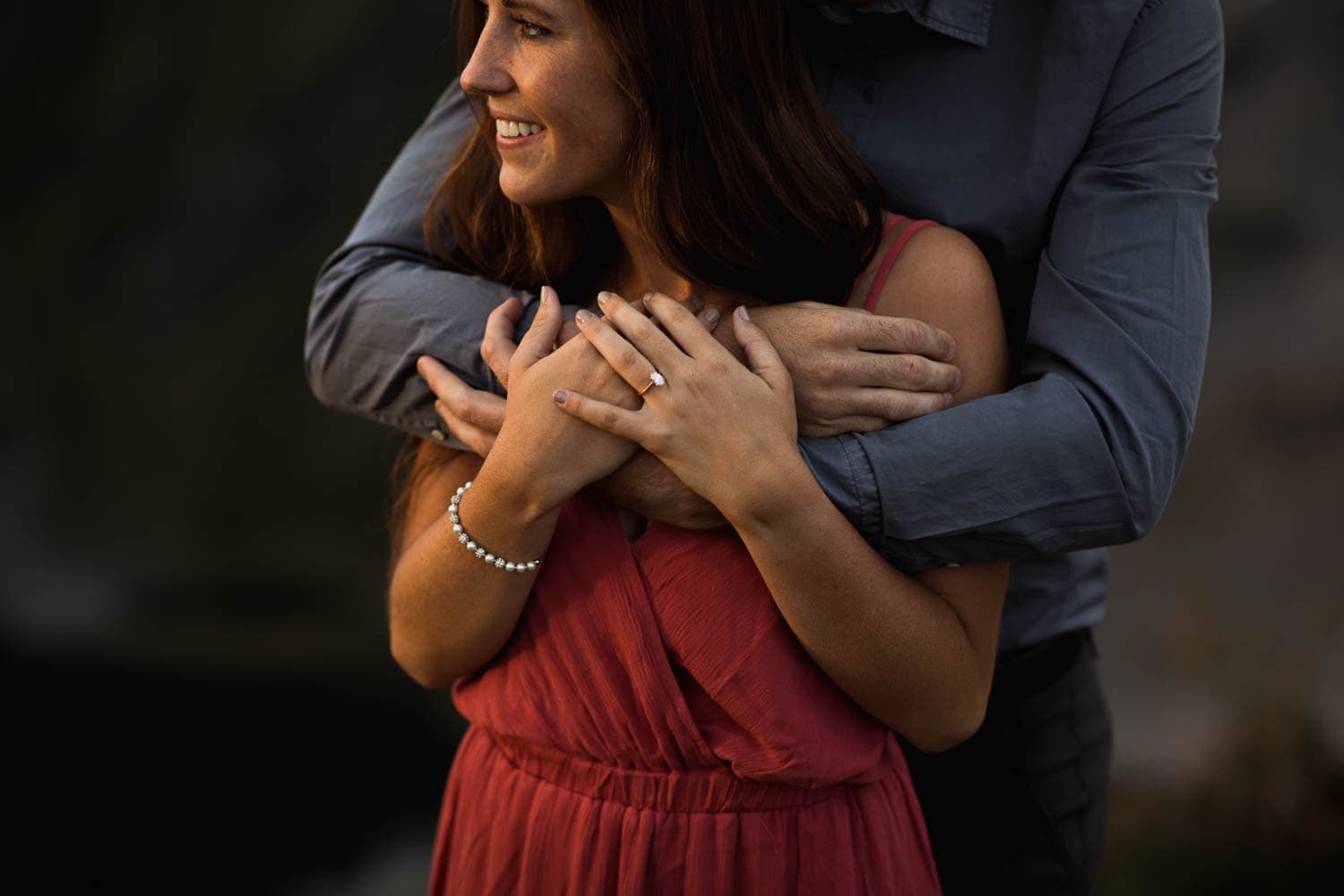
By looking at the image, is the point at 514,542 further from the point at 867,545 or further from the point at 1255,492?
the point at 1255,492

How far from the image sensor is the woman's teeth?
151 cm

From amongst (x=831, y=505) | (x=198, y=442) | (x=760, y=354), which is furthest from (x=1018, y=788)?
(x=198, y=442)

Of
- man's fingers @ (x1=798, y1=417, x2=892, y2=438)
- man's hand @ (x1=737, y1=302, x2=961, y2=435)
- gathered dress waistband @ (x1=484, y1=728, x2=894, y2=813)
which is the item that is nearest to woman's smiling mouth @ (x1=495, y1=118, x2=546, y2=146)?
man's hand @ (x1=737, y1=302, x2=961, y2=435)

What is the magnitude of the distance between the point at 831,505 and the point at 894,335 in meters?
0.19

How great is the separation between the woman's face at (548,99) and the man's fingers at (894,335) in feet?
1.08

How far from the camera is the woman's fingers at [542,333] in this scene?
1.50m

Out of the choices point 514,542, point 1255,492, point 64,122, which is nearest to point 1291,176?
point 1255,492

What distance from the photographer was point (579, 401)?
1419 millimetres

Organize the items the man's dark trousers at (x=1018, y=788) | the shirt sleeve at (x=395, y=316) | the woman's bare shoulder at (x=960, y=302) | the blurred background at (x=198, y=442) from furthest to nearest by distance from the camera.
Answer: the blurred background at (x=198, y=442) < the man's dark trousers at (x=1018, y=788) < the shirt sleeve at (x=395, y=316) < the woman's bare shoulder at (x=960, y=302)

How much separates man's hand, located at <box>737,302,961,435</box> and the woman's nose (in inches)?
15.3

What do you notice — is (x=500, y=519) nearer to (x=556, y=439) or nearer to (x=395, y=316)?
(x=556, y=439)

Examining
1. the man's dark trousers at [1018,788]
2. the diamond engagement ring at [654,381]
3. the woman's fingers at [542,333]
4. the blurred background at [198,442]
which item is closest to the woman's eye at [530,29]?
the woman's fingers at [542,333]

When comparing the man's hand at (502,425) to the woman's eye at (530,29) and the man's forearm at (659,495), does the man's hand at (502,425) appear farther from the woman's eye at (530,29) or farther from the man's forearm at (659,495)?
the woman's eye at (530,29)

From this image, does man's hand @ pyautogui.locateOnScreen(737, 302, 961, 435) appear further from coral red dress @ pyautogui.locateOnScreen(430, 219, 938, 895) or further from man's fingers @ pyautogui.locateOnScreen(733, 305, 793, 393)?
coral red dress @ pyautogui.locateOnScreen(430, 219, 938, 895)
